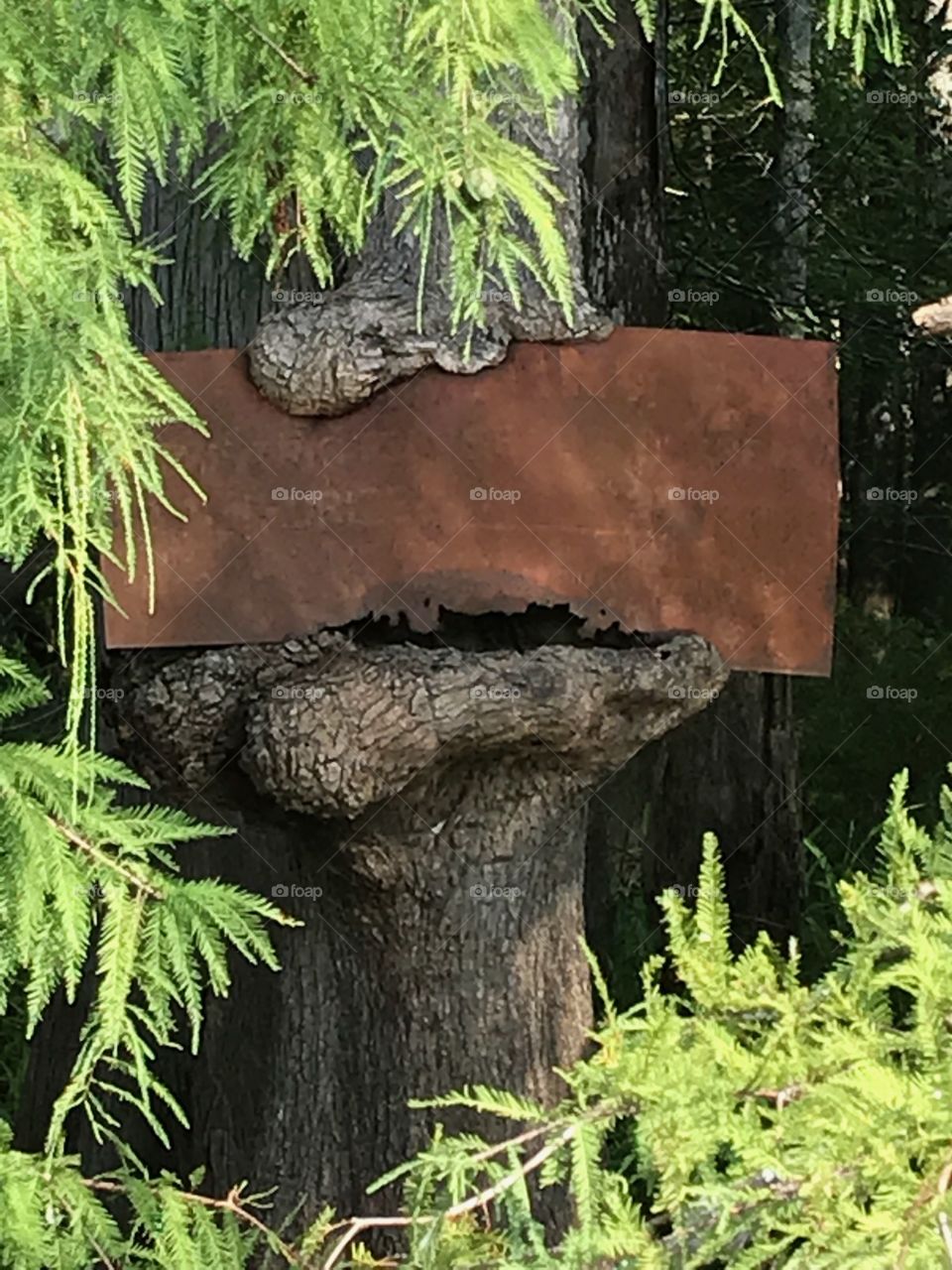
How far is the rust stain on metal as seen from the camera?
1.90m

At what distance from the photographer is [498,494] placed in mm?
1926

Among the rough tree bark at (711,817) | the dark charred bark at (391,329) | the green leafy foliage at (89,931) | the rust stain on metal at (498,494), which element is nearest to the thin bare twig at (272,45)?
the dark charred bark at (391,329)

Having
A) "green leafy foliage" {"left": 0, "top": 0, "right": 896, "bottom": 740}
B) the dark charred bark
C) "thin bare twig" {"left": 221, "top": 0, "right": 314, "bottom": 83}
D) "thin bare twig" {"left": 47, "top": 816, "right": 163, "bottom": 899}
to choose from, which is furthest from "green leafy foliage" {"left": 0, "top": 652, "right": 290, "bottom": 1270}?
"thin bare twig" {"left": 221, "top": 0, "right": 314, "bottom": 83}

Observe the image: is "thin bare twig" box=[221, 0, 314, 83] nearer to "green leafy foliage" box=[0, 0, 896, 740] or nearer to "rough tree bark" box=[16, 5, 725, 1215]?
"green leafy foliage" box=[0, 0, 896, 740]

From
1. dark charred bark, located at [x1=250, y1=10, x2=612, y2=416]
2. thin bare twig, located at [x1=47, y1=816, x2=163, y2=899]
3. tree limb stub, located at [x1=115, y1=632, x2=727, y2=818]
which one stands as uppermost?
dark charred bark, located at [x1=250, y1=10, x2=612, y2=416]

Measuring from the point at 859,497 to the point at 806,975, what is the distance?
9.81 ft

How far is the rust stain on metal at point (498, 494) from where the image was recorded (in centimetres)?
190

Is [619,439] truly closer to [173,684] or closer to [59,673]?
[173,684]

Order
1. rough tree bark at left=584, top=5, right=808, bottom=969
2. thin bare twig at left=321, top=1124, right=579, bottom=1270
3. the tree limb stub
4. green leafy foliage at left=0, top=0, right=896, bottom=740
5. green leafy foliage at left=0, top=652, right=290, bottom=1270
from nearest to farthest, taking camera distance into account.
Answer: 1. green leafy foliage at left=0, top=0, right=896, bottom=740
2. thin bare twig at left=321, top=1124, right=579, bottom=1270
3. green leafy foliage at left=0, top=652, right=290, bottom=1270
4. the tree limb stub
5. rough tree bark at left=584, top=5, right=808, bottom=969

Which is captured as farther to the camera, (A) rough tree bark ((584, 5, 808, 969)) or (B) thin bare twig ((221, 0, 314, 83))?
(A) rough tree bark ((584, 5, 808, 969))

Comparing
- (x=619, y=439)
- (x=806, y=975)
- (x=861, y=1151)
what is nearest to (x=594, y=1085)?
(x=861, y=1151)

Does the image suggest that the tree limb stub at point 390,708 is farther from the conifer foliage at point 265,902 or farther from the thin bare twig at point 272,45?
the thin bare twig at point 272,45

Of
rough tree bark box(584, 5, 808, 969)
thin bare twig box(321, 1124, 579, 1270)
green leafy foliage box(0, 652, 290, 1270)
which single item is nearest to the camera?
thin bare twig box(321, 1124, 579, 1270)

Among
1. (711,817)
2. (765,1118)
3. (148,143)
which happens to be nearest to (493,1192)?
(765,1118)
